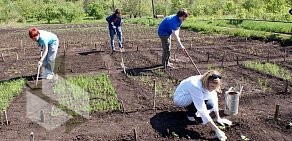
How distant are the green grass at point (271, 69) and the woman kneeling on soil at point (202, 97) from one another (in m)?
3.47

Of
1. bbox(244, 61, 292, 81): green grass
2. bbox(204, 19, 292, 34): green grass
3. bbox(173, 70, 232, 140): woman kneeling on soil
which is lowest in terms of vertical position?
bbox(244, 61, 292, 81): green grass

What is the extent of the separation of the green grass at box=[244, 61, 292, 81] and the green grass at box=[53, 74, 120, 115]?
373 cm

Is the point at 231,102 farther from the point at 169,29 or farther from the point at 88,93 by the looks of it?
the point at 169,29

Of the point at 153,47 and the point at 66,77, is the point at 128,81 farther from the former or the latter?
the point at 153,47

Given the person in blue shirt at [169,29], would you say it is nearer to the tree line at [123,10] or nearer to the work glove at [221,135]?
the work glove at [221,135]

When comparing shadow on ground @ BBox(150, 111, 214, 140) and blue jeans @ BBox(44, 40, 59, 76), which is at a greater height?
blue jeans @ BBox(44, 40, 59, 76)

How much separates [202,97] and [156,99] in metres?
1.91

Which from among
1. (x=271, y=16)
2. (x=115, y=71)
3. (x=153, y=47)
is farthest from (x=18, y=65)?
(x=271, y=16)

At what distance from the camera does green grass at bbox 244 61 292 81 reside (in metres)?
7.89

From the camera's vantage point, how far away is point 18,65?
1013 cm

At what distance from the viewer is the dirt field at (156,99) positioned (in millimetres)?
4826

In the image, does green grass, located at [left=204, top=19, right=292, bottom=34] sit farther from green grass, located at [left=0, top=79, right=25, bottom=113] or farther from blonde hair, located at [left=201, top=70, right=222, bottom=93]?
blonde hair, located at [left=201, top=70, right=222, bottom=93]

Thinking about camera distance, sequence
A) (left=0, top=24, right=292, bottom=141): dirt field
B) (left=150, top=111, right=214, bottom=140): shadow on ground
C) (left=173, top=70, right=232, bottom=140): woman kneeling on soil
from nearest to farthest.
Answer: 1. (left=173, top=70, right=232, bottom=140): woman kneeling on soil
2. (left=150, top=111, right=214, bottom=140): shadow on ground
3. (left=0, top=24, right=292, bottom=141): dirt field

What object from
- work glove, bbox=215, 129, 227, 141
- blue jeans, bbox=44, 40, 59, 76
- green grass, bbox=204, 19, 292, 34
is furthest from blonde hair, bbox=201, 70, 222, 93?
green grass, bbox=204, 19, 292, 34
